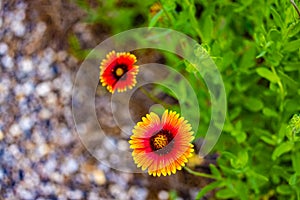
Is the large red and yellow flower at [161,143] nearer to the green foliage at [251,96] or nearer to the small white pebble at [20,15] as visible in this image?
the green foliage at [251,96]

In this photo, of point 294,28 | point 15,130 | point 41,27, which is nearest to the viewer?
point 294,28

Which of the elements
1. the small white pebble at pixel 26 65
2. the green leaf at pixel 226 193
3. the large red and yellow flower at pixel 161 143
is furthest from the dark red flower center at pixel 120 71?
the small white pebble at pixel 26 65

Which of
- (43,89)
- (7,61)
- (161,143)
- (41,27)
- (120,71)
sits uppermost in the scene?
(41,27)

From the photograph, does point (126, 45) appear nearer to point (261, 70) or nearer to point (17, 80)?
point (17, 80)

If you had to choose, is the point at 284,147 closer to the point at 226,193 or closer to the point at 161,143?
the point at 226,193

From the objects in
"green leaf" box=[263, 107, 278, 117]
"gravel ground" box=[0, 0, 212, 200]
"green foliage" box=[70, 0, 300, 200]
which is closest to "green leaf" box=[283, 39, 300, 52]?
"green foliage" box=[70, 0, 300, 200]

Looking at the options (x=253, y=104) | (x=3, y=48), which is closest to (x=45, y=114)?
(x=3, y=48)

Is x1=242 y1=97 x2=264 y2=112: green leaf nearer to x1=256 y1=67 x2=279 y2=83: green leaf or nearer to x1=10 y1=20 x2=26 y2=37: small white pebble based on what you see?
x1=256 y1=67 x2=279 y2=83: green leaf
